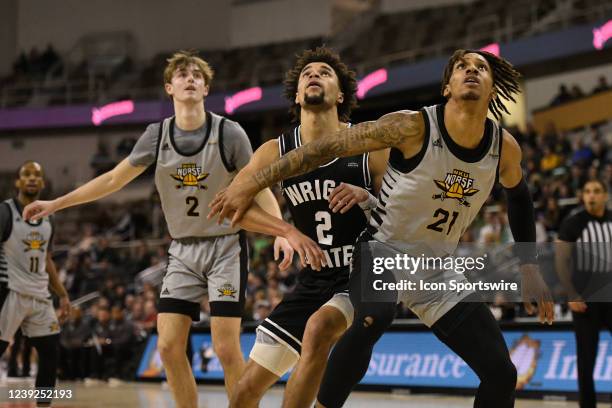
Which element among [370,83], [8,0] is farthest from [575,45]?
[8,0]

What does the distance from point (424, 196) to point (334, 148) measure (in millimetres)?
546

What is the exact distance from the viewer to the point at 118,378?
1554 centimetres

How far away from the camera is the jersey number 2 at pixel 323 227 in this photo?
17.0 feet

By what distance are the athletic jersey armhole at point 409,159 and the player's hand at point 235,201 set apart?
791 millimetres

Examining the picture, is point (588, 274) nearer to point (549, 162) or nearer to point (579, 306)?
point (579, 306)

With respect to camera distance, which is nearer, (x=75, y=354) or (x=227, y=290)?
(x=227, y=290)

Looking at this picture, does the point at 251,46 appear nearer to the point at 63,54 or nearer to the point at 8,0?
the point at 63,54

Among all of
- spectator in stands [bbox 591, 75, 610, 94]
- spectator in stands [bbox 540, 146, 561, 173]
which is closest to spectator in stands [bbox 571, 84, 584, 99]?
spectator in stands [bbox 591, 75, 610, 94]

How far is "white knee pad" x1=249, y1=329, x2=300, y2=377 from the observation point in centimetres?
496

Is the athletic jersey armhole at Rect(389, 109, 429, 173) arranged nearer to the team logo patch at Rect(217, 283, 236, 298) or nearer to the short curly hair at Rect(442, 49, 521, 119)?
the short curly hair at Rect(442, 49, 521, 119)

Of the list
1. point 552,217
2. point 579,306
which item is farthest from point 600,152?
point 579,306

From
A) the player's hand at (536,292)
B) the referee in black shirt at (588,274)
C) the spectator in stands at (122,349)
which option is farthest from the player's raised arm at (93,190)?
the spectator in stands at (122,349)

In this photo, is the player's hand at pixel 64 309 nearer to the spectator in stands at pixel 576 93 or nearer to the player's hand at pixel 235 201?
the player's hand at pixel 235 201

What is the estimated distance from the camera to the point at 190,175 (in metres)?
6.23
